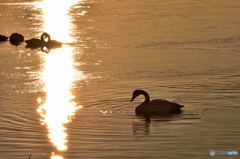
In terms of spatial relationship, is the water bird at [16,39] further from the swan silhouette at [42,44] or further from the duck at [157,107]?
the duck at [157,107]

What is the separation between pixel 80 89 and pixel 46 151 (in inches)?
360

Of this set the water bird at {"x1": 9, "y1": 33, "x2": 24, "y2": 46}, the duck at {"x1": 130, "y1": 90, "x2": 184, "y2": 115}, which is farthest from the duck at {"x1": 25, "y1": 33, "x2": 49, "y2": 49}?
the duck at {"x1": 130, "y1": 90, "x2": 184, "y2": 115}

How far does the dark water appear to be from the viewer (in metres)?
19.4

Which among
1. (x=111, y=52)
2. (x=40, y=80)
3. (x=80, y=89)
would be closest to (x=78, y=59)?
(x=111, y=52)

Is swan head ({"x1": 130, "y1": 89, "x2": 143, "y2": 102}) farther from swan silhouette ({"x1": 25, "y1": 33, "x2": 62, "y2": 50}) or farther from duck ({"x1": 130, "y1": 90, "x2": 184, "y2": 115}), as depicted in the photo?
swan silhouette ({"x1": 25, "y1": 33, "x2": 62, "y2": 50})

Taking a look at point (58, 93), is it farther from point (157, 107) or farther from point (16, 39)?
point (16, 39)

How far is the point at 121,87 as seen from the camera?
27.9m

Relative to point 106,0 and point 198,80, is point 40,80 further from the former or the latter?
point 106,0

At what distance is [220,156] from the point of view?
57.6 feet

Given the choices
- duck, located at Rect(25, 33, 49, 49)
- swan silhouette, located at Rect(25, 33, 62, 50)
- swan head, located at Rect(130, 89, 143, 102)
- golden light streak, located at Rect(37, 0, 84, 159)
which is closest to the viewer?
golden light streak, located at Rect(37, 0, 84, 159)

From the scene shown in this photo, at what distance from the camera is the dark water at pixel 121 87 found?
19.4 meters

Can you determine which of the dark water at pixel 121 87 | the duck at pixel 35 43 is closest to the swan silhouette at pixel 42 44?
the duck at pixel 35 43

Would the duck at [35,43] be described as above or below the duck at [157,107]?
above

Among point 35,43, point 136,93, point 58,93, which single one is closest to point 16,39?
point 35,43
